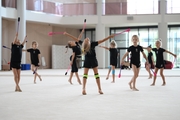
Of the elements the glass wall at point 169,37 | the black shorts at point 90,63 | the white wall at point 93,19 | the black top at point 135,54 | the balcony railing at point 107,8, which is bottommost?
the black shorts at point 90,63

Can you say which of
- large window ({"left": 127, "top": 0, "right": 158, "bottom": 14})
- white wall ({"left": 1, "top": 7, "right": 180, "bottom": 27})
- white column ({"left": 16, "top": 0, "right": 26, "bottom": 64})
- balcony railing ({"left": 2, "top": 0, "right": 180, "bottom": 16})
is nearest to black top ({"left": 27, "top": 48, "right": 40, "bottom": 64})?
white column ({"left": 16, "top": 0, "right": 26, "bottom": 64})

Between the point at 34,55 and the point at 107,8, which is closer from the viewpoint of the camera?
the point at 34,55

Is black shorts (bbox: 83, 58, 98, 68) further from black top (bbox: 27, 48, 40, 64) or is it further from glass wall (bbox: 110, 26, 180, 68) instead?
glass wall (bbox: 110, 26, 180, 68)

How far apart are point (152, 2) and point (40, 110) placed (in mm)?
26818

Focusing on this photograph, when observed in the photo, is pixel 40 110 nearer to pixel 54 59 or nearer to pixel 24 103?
pixel 24 103

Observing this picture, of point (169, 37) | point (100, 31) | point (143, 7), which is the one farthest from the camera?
point (169, 37)

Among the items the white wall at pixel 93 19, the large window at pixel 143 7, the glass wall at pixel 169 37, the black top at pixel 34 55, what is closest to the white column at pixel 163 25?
the white wall at pixel 93 19

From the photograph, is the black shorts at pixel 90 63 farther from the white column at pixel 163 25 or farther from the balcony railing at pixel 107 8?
the white column at pixel 163 25

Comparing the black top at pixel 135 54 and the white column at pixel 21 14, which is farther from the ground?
the white column at pixel 21 14

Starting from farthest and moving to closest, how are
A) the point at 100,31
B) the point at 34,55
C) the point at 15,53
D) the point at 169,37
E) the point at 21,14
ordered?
the point at 169,37 → the point at 100,31 → the point at 21,14 → the point at 34,55 → the point at 15,53

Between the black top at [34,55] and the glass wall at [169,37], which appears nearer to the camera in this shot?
the black top at [34,55]

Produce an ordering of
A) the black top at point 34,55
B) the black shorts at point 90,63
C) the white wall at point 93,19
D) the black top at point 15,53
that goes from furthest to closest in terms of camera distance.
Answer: the white wall at point 93,19 < the black top at point 34,55 < the black top at point 15,53 < the black shorts at point 90,63

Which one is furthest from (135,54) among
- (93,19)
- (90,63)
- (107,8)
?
(107,8)

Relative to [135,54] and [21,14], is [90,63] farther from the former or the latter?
[21,14]
